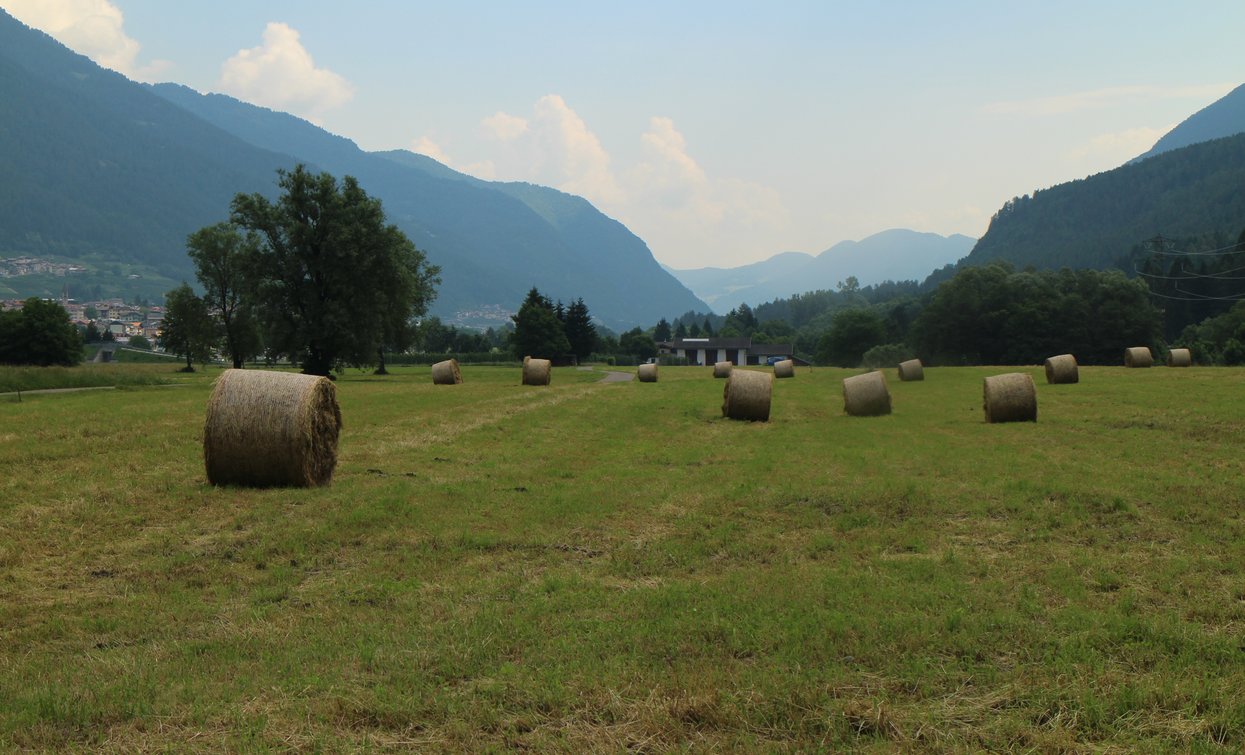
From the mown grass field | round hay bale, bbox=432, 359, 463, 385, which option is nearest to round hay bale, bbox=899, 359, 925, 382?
round hay bale, bbox=432, 359, 463, 385

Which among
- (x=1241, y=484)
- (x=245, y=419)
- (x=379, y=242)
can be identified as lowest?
(x=1241, y=484)

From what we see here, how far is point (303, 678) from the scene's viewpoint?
5992mm

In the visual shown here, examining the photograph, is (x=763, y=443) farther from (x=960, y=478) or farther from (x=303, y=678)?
(x=303, y=678)

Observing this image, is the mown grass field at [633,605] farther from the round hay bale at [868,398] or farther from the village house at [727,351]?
the village house at [727,351]

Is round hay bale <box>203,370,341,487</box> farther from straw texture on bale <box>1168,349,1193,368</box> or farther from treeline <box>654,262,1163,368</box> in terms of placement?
treeline <box>654,262,1163,368</box>

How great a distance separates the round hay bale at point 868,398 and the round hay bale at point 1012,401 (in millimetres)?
3869

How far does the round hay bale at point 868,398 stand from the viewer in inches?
1078

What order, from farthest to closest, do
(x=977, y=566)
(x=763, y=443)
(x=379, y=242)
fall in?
(x=379, y=242)
(x=763, y=443)
(x=977, y=566)

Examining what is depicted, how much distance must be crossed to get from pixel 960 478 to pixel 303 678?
1171 cm

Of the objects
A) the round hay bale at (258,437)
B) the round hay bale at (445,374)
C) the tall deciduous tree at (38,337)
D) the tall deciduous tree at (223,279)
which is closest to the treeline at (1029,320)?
the round hay bale at (445,374)

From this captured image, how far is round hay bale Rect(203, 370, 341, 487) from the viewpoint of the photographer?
13.8m

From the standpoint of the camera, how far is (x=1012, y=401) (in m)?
23.8

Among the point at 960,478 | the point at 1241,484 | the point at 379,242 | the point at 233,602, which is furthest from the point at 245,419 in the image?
the point at 379,242

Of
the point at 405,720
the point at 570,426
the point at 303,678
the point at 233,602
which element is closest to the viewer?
the point at 405,720
